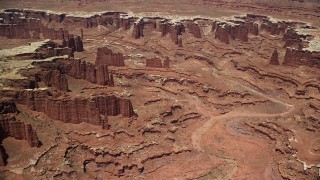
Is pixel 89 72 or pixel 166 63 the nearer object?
pixel 89 72

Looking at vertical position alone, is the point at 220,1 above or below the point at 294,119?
above

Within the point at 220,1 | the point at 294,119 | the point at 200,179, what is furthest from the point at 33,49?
the point at 220,1

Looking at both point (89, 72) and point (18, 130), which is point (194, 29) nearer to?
point (89, 72)

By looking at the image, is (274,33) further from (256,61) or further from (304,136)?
(304,136)

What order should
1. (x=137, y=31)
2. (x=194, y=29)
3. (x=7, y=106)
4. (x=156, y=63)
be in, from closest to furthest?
(x=7, y=106), (x=156, y=63), (x=137, y=31), (x=194, y=29)

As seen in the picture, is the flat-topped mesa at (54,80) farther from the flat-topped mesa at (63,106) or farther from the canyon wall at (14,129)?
the canyon wall at (14,129)

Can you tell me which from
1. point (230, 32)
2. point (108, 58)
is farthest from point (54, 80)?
point (230, 32)
